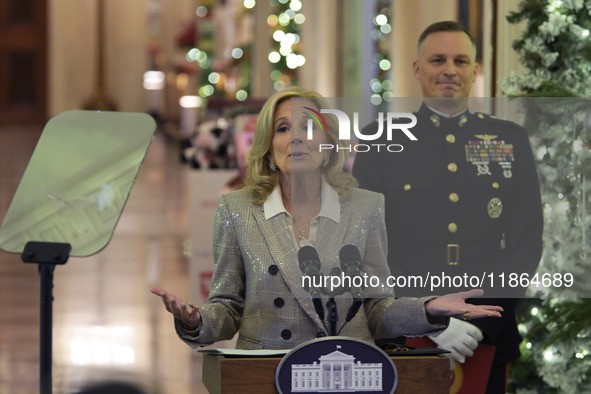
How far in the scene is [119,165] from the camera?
3.16 metres

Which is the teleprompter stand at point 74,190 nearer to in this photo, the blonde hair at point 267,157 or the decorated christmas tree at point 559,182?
the blonde hair at point 267,157

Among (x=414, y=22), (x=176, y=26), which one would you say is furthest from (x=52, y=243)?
(x=176, y=26)

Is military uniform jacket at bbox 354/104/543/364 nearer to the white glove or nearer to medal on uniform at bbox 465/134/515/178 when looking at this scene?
medal on uniform at bbox 465/134/515/178

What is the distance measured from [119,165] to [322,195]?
0.60 m

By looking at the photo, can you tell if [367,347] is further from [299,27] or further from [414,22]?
[299,27]

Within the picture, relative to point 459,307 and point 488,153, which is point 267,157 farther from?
point 459,307

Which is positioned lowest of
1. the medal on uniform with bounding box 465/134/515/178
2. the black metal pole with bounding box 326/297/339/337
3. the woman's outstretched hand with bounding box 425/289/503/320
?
the black metal pole with bounding box 326/297/339/337

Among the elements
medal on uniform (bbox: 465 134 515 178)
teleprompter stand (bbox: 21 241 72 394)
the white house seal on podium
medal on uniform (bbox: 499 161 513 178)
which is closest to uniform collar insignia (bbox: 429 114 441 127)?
medal on uniform (bbox: 465 134 515 178)

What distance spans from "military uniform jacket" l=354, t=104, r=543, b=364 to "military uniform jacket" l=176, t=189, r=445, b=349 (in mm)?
61

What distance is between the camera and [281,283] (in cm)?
307

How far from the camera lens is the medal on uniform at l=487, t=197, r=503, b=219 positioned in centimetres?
311

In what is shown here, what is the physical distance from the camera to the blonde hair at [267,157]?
117 inches

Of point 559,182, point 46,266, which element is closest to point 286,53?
point 559,182

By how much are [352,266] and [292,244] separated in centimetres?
23
